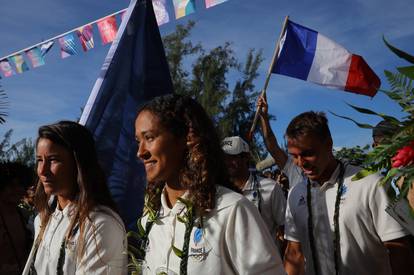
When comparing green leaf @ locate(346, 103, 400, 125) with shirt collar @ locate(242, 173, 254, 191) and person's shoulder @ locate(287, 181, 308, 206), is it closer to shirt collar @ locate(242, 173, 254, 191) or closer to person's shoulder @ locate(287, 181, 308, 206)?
person's shoulder @ locate(287, 181, 308, 206)

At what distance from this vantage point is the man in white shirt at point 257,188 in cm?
462

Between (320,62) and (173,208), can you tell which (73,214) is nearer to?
(173,208)

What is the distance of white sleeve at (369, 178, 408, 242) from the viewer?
2.96 m

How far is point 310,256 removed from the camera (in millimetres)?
3432

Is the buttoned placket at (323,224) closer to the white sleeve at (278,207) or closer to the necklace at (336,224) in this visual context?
the necklace at (336,224)

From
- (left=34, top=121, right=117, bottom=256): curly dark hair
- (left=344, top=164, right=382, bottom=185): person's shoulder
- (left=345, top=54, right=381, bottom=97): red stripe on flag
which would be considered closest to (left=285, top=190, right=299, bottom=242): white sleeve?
(left=344, top=164, right=382, bottom=185): person's shoulder

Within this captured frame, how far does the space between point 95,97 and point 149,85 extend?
1.57 ft

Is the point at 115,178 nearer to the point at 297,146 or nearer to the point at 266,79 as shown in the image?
the point at 297,146

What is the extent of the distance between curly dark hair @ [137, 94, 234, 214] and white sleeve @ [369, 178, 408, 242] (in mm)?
1160

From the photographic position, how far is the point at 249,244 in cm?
202

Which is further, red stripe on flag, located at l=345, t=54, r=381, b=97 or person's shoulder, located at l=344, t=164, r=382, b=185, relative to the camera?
red stripe on flag, located at l=345, t=54, r=381, b=97

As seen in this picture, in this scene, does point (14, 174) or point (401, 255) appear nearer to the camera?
point (401, 255)

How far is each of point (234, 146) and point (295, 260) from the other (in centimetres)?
170

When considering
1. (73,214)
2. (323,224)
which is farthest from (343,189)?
(73,214)
